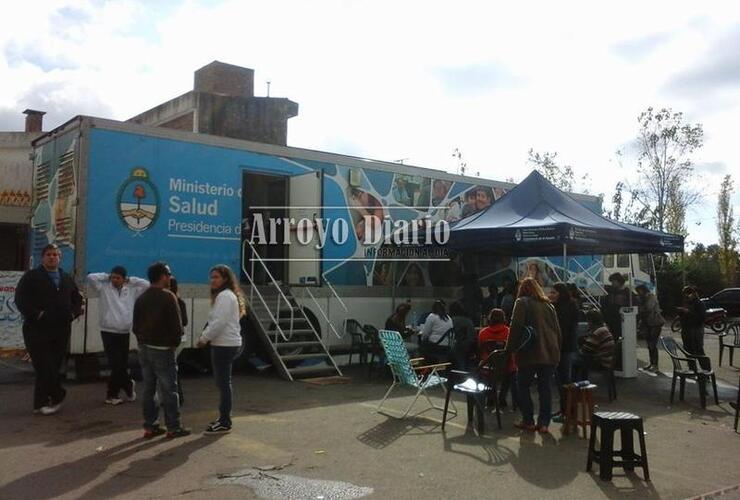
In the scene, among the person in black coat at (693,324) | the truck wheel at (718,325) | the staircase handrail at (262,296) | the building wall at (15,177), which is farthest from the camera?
the truck wheel at (718,325)

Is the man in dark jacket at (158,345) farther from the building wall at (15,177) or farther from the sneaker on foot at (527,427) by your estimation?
the building wall at (15,177)

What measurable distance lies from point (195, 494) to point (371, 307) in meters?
7.55

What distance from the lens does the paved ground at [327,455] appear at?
4.97 meters

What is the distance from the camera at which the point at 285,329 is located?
35.4ft

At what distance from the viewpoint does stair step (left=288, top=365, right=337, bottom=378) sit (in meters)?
10.1

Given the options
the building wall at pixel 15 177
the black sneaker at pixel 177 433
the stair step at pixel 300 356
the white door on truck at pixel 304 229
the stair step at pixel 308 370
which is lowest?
the black sneaker at pixel 177 433

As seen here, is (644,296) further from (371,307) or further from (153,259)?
(153,259)

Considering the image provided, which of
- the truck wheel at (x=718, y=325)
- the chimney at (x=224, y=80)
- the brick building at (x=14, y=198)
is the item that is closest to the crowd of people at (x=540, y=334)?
the truck wheel at (x=718, y=325)

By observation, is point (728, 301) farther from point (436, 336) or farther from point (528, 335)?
point (528, 335)

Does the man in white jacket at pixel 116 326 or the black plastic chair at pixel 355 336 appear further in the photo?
the black plastic chair at pixel 355 336

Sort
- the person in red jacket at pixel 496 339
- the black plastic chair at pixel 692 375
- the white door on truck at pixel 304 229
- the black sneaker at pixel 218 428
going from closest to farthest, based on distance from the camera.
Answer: the black sneaker at pixel 218 428, the person in red jacket at pixel 496 339, the black plastic chair at pixel 692 375, the white door on truck at pixel 304 229

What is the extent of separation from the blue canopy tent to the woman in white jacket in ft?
17.1

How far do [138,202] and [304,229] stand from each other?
2.83 metres

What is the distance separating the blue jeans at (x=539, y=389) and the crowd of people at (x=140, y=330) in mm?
2877
